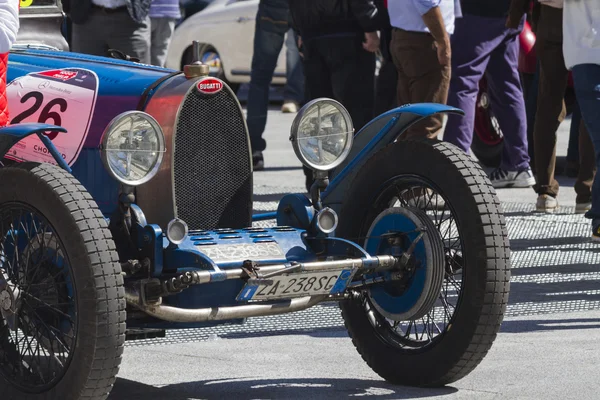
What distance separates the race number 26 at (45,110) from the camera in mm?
5270

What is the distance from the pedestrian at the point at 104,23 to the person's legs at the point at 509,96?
254 centimetres

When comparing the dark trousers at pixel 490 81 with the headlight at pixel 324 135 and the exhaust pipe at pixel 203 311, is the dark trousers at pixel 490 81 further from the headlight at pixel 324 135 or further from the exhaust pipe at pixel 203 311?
the exhaust pipe at pixel 203 311

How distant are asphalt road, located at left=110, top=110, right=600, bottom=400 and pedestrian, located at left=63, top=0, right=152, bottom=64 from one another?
3219 mm

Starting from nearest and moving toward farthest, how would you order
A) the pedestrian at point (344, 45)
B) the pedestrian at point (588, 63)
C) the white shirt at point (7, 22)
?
the white shirt at point (7, 22), the pedestrian at point (588, 63), the pedestrian at point (344, 45)

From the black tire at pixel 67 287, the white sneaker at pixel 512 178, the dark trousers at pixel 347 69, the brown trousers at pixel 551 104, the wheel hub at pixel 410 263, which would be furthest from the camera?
the white sneaker at pixel 512 178

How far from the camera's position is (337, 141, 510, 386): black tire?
4.71m

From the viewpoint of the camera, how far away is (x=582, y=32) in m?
7.10

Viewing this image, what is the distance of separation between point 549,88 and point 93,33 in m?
3.01

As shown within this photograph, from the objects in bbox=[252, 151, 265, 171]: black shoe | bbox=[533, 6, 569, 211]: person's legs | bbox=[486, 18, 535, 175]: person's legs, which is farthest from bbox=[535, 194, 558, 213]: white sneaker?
bbox=[252, 151, 265, 171]: black shoe

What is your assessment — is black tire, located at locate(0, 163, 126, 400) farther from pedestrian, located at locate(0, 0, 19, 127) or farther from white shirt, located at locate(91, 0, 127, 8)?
white shirt, located at locate(91, 0, 127, 8)

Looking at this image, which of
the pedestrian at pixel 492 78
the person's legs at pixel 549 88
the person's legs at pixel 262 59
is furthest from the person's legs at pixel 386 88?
the person's legs at pixel 549 88

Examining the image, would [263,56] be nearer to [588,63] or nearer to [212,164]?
[588,63]

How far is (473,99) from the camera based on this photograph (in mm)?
9289

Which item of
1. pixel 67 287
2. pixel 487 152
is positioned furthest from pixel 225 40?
pixel 67 287
